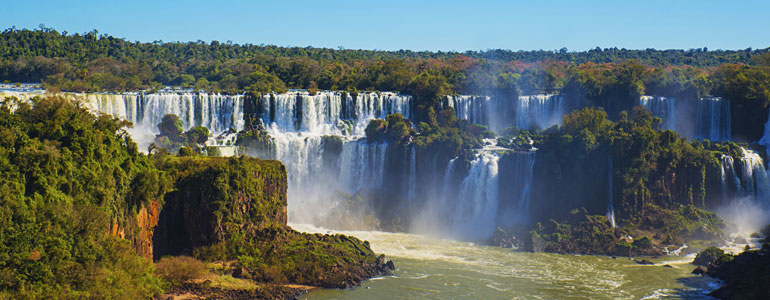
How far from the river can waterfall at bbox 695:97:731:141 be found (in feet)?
63.7

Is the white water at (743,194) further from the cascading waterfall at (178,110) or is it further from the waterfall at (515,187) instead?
the cascading waterfall at (178,110)

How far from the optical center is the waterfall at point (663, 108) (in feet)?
205

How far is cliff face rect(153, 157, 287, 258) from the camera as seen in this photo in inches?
1431

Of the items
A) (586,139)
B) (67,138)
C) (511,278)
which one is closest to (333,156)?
(586,139)

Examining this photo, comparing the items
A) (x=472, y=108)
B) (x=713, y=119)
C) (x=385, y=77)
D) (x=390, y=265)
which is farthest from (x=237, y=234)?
(x=713, y=119)

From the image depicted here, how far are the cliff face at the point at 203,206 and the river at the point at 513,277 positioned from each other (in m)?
5.25

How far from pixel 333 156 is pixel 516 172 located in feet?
43.1

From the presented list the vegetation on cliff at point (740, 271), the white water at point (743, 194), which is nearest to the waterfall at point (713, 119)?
the white water at point (743, 194)

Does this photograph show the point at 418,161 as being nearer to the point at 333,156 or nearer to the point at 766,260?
the point at 333,156

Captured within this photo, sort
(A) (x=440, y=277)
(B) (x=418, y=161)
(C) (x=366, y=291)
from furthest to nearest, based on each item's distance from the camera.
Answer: (B) (x=418, y=161) → (A) (x=440, y=277) → (C) (x=366, y=291)

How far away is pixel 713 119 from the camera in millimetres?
61312

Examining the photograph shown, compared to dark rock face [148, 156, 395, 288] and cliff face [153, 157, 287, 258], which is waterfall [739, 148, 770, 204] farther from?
cliff face [153, 157, 287, 258]

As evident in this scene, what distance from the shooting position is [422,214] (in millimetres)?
54344

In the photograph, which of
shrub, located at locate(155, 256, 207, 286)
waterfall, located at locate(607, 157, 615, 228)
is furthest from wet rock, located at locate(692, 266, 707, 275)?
shrub, located at locate(155, 256, 207, 286)
